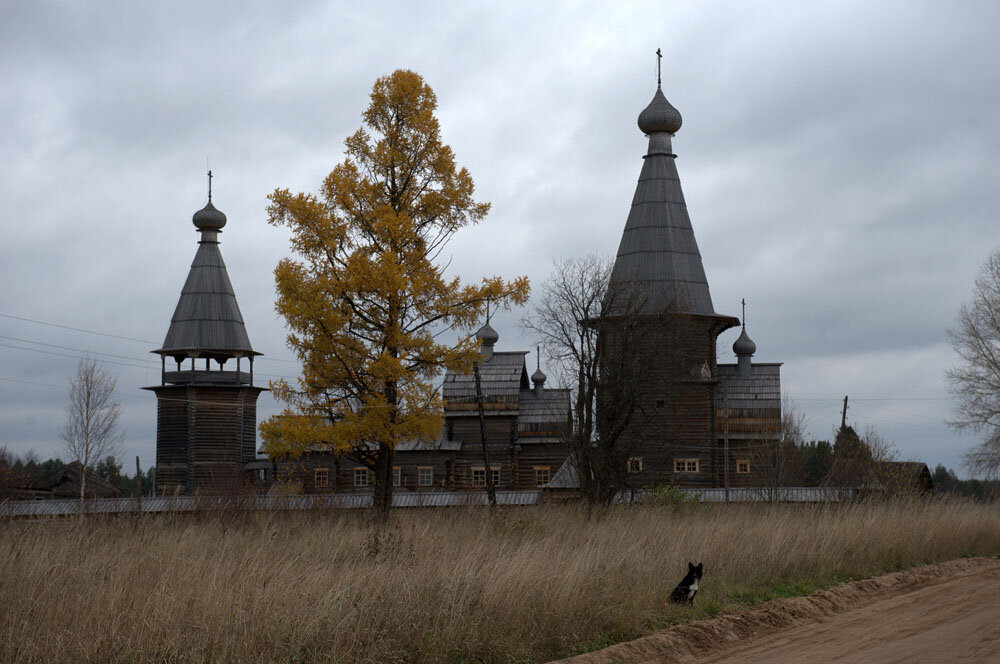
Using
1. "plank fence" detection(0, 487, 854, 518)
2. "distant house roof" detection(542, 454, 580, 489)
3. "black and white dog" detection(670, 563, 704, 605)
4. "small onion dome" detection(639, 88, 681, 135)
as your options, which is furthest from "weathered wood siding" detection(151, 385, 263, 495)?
"black and white dog" detection(670, 563, 704, 605)

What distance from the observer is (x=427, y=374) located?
19.6 metres

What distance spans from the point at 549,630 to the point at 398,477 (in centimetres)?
3600

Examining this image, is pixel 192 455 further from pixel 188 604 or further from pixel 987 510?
pixel 188 604

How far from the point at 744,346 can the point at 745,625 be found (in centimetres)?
3658

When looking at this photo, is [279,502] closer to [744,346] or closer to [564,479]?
[564,479]

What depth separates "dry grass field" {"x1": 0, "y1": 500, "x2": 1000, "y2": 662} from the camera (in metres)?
7.62

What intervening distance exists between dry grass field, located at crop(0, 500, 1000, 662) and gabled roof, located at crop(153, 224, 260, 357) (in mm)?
A: 31670

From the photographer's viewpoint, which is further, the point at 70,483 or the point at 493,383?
the point at 70,483

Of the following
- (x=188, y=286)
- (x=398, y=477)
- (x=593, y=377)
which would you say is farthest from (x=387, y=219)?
(x=188, y=286)

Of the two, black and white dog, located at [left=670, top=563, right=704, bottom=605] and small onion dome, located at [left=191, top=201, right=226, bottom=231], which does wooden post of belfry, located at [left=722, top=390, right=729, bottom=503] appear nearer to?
small onion dome, located at [left=191, top=201, right=226, bottom=231]

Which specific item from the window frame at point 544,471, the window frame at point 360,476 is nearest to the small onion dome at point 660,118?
the window frame at point 544,471

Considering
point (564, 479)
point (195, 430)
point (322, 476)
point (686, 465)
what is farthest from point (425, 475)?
point (686, 465)

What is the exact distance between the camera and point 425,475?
4438cm

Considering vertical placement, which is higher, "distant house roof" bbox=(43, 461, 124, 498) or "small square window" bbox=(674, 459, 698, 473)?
"small square window" bbox=(674, 459, 698, 473)
